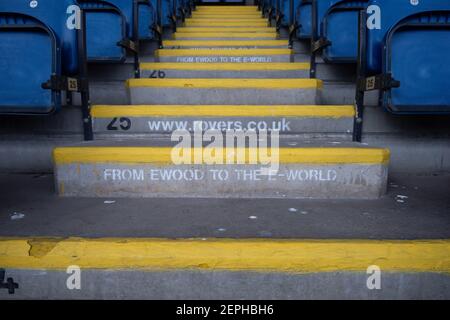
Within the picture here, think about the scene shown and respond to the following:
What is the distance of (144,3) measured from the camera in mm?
2559

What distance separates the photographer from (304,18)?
2.69 m

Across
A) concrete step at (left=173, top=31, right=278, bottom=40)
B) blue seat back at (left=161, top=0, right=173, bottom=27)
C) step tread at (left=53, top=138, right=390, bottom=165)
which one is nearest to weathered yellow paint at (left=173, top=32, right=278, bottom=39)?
concrete step at (left=173, top=31, right=278, bottom=40)

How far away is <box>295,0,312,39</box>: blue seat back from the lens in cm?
263

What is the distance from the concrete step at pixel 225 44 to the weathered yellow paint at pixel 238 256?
2273 millimetres

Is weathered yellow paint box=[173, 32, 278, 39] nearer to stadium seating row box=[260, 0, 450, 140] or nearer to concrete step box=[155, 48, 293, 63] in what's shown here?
concrete step box=[155, 48, 293, 63]

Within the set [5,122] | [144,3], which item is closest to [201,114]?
[5,122]

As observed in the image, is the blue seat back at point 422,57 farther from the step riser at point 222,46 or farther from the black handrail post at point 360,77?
the step riser at point 222,46

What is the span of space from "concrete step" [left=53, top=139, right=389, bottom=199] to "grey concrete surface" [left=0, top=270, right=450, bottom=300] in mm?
450

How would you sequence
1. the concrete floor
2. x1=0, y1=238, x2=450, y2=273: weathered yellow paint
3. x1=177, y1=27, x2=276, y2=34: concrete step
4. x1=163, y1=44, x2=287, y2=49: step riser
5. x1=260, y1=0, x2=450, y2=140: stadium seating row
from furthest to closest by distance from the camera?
A: x1=177, y1=27, x2=276, y2=34: concrete step
x1=163, y1=44, x2=287, y2=49: step riser
x1=260, y1=0, x2=450, y2=140: stadium seating row
the concrete floor
x1=0, y1=238, x2=450, y2=273: weathered yellow paint

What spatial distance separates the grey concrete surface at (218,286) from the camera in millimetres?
867

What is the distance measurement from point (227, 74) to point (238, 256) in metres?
1.55

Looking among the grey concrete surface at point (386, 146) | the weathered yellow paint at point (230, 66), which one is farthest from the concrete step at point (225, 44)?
the grey concrete surface at point (386, 146)

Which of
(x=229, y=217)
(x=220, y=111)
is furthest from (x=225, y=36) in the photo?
(x=229, y=217)

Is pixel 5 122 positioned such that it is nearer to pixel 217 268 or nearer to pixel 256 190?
pixel 256 190
